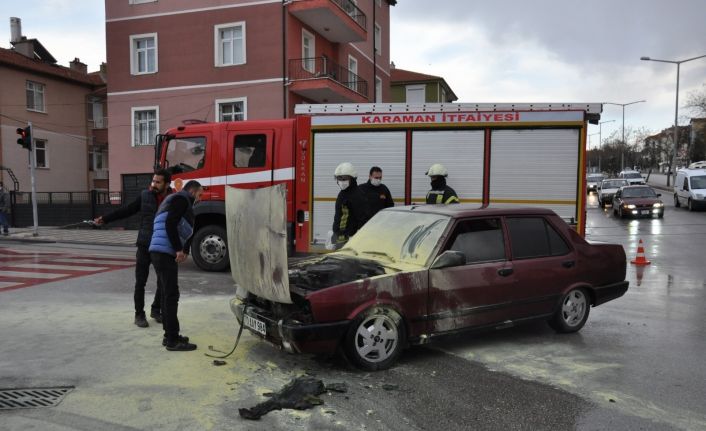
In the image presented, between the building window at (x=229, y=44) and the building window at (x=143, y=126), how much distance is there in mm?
3927

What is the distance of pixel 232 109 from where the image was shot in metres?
23.2

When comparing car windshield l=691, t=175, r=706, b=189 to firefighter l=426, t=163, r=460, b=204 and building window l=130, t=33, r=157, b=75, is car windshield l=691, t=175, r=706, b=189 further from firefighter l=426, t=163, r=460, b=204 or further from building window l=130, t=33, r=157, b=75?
building window l=130, t=33, r=157, b=75

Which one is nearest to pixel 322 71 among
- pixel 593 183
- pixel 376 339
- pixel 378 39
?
pixel 378 39

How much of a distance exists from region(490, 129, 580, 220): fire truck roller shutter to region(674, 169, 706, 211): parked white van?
21.5m

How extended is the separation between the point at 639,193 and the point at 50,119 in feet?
99.5

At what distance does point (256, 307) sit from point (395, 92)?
139 ft

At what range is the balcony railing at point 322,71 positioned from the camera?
22.4 metres

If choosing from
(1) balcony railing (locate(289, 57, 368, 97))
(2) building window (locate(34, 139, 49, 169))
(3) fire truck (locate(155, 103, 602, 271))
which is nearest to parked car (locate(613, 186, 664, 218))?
(1) balcony railing (locate(289, 57, 368, 97))

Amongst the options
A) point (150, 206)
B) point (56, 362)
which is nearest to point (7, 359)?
point (56, 362)

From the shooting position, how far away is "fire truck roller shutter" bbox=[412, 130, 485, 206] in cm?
836

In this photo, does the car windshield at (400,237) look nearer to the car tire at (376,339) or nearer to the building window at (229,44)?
the car tire at (376,339)

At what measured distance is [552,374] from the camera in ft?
15.2

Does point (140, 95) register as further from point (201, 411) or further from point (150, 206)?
point (201, 411)

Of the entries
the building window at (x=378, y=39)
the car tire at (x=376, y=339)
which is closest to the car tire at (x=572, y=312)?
the car tire at (x=376, y=339)
